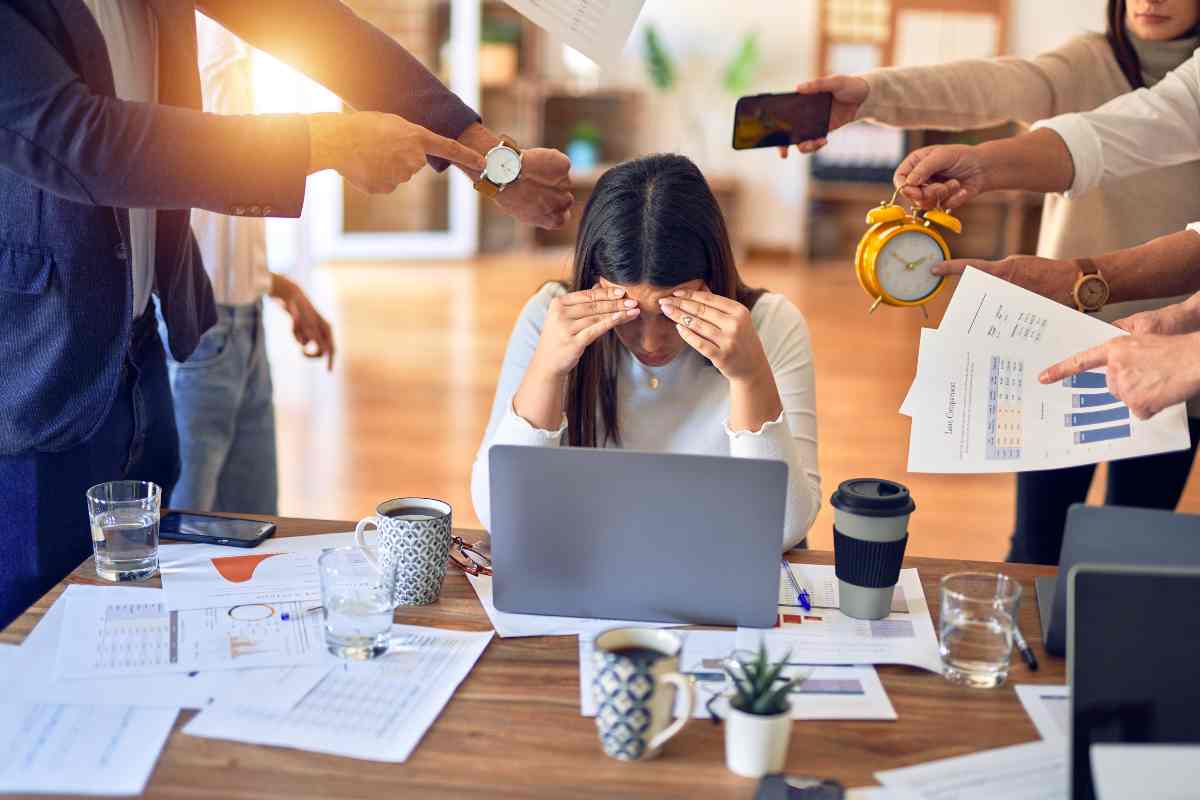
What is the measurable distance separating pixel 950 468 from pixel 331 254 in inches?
266

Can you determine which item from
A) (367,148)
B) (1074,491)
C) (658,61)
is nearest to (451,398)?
(1074,491)

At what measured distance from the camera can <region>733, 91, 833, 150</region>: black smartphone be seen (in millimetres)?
1952

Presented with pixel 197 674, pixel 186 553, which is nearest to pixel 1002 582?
pixel 197 674

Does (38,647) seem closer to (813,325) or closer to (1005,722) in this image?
(1005,722)

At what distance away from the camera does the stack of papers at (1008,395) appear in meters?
1.40

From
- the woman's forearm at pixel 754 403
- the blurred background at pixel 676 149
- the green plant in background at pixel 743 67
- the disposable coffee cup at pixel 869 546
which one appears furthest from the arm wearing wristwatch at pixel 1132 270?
the green plant in background at pixel 743 67

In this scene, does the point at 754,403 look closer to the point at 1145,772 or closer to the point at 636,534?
the point at 636,534

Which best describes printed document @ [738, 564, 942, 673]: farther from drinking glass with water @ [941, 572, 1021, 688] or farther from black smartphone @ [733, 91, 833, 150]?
black smartphone @ [733, 91, 833, 150]

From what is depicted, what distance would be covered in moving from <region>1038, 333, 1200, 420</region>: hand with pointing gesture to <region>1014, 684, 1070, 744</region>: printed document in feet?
1.13

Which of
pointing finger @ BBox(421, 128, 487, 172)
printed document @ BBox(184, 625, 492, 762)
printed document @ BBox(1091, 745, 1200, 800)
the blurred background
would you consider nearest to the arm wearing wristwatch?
pointing finger @ BBox(421, 128, 487, 172)

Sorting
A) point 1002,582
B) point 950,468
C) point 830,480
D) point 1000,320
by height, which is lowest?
point 830,480

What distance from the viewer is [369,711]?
46.1 inches

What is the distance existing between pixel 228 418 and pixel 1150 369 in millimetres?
1655

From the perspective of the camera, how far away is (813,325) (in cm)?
620
